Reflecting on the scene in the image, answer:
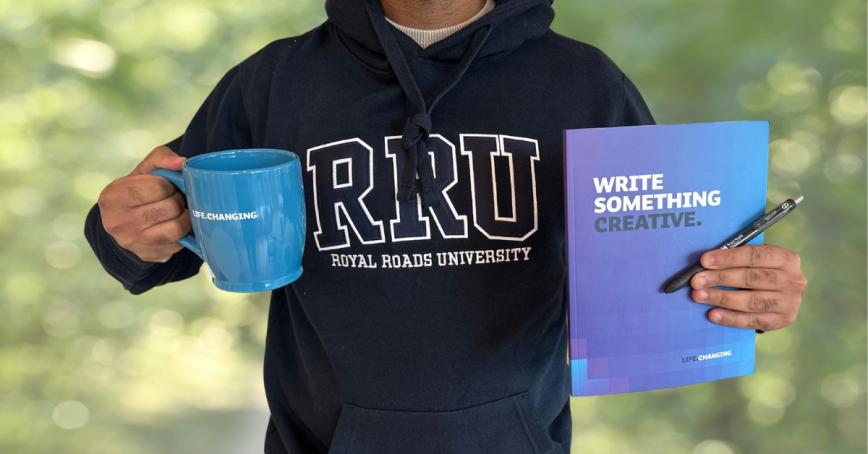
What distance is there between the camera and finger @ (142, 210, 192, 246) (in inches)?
35.7

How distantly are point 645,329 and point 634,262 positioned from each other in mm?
81

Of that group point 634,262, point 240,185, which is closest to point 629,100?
point 634,262

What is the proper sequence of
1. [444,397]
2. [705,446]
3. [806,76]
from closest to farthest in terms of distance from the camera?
[444,397] < [806,76] < [705,446]

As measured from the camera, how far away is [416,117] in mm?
978

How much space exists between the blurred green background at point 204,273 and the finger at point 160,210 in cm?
90

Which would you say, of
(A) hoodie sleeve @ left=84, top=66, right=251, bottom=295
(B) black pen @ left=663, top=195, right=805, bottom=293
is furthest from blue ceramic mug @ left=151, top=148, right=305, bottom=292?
(B) black pen @ left=663, top=195, right=805, bottom=293

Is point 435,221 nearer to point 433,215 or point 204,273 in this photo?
point 433,215

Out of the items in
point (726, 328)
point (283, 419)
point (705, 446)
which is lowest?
point (705, 446)

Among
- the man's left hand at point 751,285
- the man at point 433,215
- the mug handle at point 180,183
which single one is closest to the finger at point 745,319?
the man's left hand at point 751,285

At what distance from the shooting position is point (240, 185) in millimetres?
779

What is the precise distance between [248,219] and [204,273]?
1.09 metres

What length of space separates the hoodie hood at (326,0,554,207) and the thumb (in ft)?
0.87

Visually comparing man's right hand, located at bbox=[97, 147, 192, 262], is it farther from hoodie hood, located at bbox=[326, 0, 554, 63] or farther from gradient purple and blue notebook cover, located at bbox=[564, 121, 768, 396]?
gradient purple and blue notebook cover, located at bbox=[564, 121, 768, 396]

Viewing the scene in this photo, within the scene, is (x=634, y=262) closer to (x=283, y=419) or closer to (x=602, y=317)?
(x=602, y=317)
